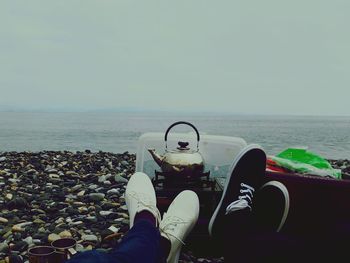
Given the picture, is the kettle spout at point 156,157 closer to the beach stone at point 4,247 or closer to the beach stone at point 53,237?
the beach stone at point 53,237

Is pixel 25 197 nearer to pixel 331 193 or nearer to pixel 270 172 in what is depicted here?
pixel 270 172

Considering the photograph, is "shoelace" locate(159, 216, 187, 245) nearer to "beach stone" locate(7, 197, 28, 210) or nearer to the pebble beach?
the pebble beach

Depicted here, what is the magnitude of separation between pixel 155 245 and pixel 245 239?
0.46 metres

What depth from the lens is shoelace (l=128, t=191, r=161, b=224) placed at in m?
2.11

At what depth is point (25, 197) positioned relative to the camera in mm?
3910

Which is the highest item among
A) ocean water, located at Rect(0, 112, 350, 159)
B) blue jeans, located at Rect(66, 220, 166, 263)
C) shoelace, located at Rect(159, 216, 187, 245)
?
blue jeans, located at Rect(66, 220, 166, 263)

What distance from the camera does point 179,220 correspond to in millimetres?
2189

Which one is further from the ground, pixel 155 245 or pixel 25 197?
pixel 155 245

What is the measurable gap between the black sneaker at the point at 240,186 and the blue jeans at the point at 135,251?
397mm

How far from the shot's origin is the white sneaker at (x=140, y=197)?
83.0 inches

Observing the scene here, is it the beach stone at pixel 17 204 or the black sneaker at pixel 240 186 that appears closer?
the black sneaker at pixel 240 186

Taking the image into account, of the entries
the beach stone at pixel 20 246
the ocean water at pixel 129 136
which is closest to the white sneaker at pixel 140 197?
the beach stone at pixel 20 246

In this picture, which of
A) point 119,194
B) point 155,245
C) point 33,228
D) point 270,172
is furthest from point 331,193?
point 119,194

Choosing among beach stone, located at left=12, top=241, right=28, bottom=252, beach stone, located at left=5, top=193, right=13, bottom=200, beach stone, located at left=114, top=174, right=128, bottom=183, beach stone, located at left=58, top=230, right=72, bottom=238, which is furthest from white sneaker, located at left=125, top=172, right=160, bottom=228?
beach stone, located at left=114, top=174, right=128, bottom=183
